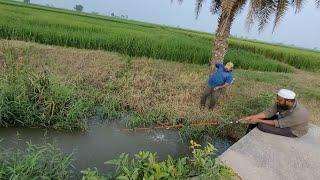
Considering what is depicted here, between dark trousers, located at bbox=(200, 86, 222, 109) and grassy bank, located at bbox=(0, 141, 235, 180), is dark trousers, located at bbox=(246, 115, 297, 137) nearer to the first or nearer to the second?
grassy bank, located at bbox=(0, 141, 235, 180)

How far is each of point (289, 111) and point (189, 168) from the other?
255 cm

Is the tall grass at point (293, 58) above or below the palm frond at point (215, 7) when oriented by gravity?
below

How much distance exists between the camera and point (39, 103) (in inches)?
297

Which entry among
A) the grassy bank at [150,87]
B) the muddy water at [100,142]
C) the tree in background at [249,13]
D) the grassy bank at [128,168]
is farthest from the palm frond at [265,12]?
the grassy bank at [128,168]

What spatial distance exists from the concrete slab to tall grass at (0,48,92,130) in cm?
297

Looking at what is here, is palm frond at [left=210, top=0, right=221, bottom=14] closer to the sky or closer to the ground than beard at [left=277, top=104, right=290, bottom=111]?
closer to the sky

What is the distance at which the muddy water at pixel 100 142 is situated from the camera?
257 inches

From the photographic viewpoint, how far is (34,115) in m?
7.33

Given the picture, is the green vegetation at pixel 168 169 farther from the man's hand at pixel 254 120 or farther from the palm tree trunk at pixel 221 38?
the palm tree trunk at pixel 221 38

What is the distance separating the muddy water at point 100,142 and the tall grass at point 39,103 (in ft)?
0.65

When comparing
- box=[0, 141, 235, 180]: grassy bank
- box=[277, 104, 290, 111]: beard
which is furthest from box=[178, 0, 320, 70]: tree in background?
box=[0, 141, 235, 180]: grassy bank

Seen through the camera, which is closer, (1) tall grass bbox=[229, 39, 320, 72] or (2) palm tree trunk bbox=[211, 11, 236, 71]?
(2) palm tree trunk bbox=[211, 11, 236, 71]

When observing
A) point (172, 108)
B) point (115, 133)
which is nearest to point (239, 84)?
point (172, 108)

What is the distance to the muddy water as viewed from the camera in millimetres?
6539
